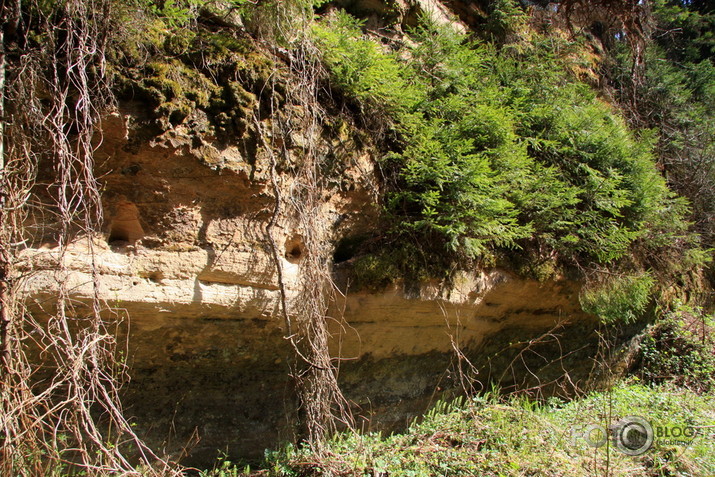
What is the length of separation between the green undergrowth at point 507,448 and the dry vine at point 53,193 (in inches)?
61.5

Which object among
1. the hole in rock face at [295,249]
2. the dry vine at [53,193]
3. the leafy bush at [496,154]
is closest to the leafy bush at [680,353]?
the leafy bush at [496,154]

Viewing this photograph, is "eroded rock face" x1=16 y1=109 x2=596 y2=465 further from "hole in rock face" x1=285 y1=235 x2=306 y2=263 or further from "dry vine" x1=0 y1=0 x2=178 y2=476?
"dry vine" x1=0 y1=0 x2=178 y2=476

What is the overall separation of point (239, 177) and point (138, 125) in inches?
33.2

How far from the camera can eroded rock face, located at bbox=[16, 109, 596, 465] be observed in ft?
11.1

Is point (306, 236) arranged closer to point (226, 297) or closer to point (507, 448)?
point (226, 297)

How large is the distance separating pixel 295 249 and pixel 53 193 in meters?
1.93

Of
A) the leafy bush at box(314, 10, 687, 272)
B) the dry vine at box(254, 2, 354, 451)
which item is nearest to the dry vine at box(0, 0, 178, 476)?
the dry vine at box(254, 2, 354, 451)

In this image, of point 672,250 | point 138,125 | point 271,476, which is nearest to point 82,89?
point 138,125

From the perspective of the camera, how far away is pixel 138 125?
3334 millimetres

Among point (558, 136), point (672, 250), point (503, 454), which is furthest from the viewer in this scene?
point (672, 250)

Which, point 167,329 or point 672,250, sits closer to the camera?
point 167,329

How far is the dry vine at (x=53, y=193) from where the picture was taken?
111 inches

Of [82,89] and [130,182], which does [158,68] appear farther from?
[130,182]

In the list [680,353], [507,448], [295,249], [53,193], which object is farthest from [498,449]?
[680,353]
